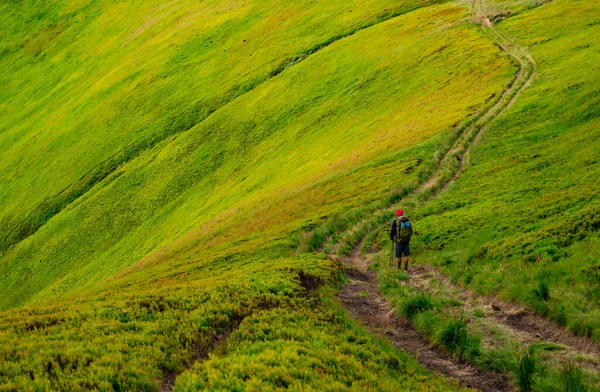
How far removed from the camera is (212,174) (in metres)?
67.6

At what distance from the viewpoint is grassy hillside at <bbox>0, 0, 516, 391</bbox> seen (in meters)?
13.1

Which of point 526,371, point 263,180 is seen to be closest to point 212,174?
point 263,180

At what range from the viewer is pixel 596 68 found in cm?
4550

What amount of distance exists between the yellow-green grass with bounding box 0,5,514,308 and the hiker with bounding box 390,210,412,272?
11401mm

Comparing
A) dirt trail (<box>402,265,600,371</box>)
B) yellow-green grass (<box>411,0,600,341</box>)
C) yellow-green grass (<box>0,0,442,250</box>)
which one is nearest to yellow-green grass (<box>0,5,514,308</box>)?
yellow-green grass (<box>0,0,442,250</box>)

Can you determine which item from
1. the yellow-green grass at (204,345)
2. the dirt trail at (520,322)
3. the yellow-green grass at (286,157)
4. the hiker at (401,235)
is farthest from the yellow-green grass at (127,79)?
the dirt trail at (520,322)

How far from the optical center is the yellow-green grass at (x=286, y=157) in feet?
143

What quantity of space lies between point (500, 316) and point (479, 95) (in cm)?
4325

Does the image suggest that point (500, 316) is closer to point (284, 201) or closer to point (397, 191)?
point (397, 191)

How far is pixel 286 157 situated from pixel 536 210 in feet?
132

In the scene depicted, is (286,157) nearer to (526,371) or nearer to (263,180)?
(263,180)

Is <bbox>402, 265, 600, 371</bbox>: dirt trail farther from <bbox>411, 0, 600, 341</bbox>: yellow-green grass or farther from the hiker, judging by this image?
the hiker

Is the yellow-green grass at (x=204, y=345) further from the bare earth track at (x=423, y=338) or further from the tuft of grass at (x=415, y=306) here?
the tuft of grass at (x=415, y=306)

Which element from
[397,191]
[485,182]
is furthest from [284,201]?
[485,182]
